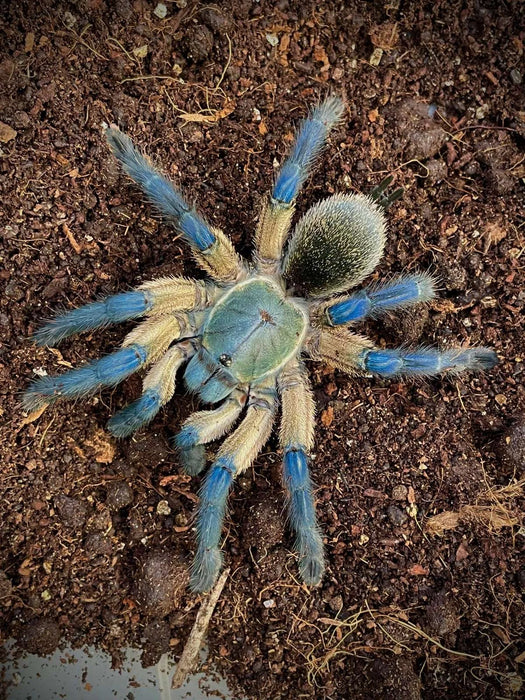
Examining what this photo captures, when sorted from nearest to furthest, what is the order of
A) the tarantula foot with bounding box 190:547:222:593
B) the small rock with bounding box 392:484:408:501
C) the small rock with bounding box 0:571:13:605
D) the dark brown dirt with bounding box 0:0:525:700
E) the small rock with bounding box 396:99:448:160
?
the tarantula foot with bounding box 190:547:222:593 < the small rock with bounding box 0:571:13:605 < the dark brown dirt with bounding box 0:0:525:700 < the small rock with bounding box 392:484:408:501 < the small rock with bounding box 396:99:448:160

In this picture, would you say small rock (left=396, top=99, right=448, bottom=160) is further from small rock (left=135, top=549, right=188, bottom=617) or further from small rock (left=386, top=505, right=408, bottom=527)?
small rock (left=135, top=549, right=188, bottom=617)

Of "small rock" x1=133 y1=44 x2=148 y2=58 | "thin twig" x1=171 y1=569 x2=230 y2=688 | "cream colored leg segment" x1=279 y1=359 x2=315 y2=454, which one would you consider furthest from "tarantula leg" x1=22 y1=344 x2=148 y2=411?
"small rock" x1=133 y1=44 x2=148 y2=58

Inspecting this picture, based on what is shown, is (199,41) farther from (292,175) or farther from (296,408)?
(296,408)

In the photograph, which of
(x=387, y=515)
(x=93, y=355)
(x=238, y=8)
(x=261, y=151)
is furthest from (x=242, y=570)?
(x=238, y=8)

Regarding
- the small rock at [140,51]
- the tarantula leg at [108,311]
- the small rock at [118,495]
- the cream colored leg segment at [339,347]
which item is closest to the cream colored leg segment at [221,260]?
the tarantula leg at [108,311]

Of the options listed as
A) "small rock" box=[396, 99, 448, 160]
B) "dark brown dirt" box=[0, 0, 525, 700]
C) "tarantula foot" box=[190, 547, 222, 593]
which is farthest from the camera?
"small rock" box=[396, 99, 448, 160]

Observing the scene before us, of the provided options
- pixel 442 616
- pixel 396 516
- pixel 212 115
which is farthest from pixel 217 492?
pixel 212 115

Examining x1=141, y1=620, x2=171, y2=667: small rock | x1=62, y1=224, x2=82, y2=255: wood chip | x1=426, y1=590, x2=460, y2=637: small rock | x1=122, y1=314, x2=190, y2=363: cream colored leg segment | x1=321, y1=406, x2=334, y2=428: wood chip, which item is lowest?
x1=426, y1=590, x2=460, y2=637: small rock
